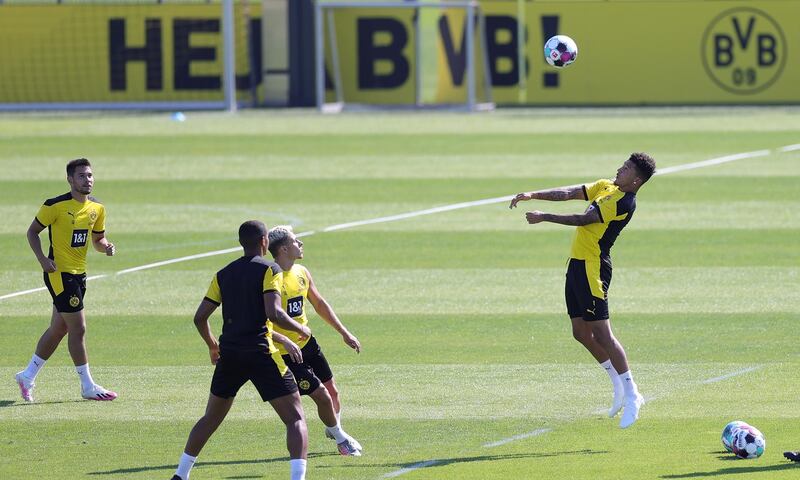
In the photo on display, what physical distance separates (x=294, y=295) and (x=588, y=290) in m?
2.60

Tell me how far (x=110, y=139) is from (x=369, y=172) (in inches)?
290

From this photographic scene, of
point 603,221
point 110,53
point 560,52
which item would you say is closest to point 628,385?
point 603,221

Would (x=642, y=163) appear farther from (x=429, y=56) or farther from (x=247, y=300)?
(x=429, y=56)

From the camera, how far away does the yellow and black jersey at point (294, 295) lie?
10156 mm

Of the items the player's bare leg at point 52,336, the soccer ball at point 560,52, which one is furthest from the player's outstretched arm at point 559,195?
the player's bare leg at point 52,336

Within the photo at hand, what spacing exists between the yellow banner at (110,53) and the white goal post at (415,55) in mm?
2584

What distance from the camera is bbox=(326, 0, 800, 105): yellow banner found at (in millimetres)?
34094

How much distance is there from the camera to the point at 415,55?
1384 inches

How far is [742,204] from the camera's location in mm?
21891

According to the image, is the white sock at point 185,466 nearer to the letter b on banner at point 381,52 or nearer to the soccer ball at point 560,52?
the soccer ball at point 560,52

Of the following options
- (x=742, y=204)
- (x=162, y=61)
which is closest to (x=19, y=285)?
(x=742, y=204)

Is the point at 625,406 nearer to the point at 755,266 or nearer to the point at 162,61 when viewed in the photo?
the point at 755,266

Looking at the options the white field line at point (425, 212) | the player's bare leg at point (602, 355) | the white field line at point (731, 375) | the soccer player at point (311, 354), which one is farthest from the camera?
the white field line at point (425, 212)

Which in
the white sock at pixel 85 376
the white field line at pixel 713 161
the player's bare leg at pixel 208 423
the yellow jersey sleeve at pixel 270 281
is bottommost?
the white sock at pixel 85 376
